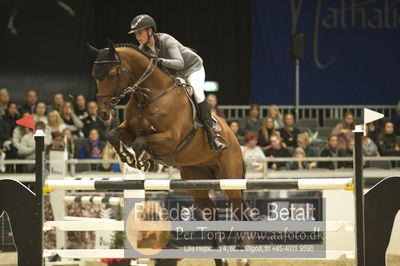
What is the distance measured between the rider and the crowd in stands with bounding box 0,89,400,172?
2.67m

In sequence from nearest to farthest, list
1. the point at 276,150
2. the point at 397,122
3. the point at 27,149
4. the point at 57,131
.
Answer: the point at 57,131 → the point at 27,149 → the point at 276,150 → the point at 397,122

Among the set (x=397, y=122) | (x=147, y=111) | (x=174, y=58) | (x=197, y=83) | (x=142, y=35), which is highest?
(x=142, y=35)

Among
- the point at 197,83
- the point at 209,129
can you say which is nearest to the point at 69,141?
the point at 197,83

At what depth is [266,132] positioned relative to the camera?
9258 millimetres

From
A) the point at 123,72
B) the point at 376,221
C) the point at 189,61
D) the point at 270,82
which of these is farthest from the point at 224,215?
the point at 270,82

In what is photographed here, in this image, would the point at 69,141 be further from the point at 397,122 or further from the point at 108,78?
the point at 397,122

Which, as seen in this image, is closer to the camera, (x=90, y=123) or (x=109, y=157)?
(x=109, y=157)

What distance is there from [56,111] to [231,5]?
195 inches

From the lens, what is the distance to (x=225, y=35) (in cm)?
1256

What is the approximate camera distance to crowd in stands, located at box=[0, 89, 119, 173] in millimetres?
8352

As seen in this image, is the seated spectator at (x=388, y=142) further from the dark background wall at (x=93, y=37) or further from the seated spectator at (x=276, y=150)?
the dark background wall at (x=93, y=37)

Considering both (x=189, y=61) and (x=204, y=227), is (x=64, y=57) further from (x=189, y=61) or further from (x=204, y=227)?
(x=204, y=227)

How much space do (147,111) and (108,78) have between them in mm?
485

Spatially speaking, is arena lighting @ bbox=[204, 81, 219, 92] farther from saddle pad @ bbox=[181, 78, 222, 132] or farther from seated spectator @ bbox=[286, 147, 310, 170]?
saddle pad @ bbox=[181, 78, 222, 132]
